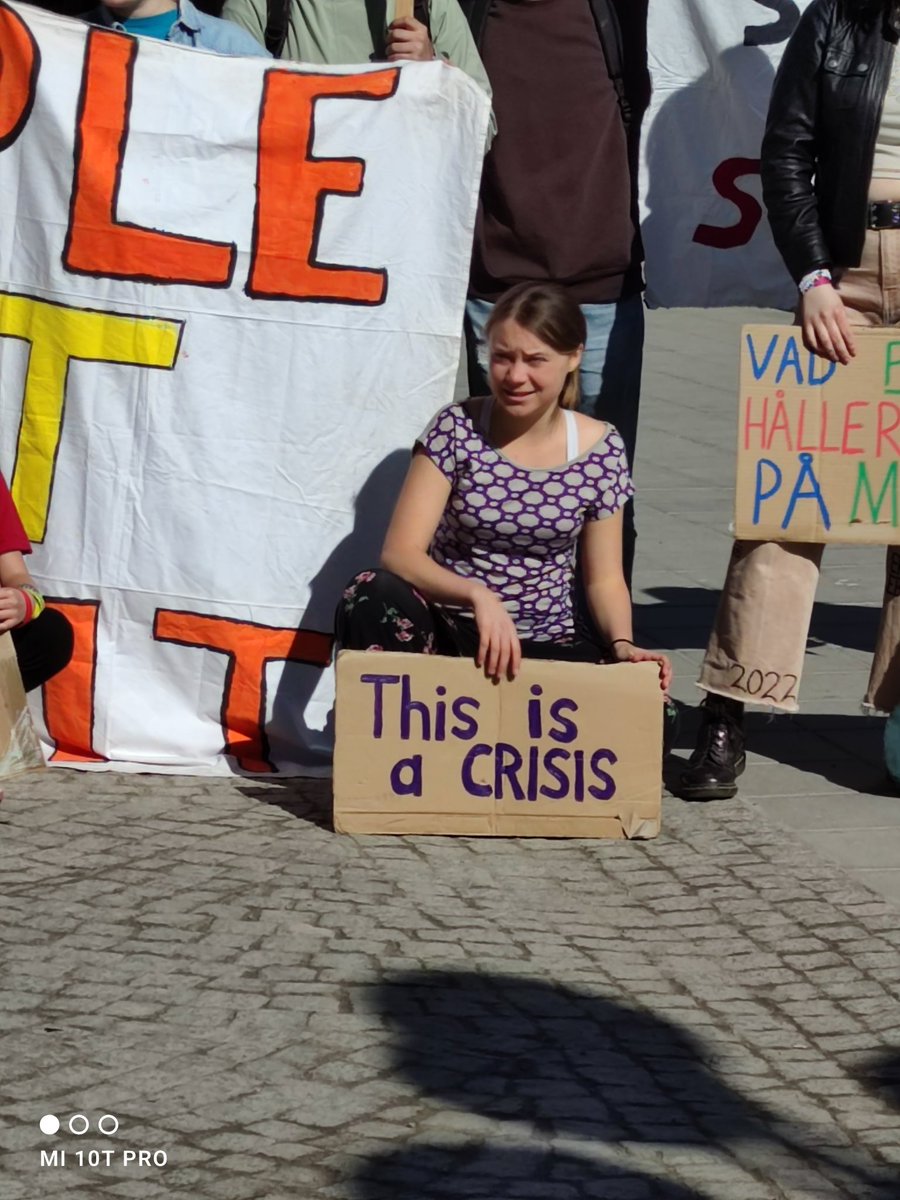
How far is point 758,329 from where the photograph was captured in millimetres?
5055

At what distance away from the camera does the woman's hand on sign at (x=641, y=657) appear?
4820 mm

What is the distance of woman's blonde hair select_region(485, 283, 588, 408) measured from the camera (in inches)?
191

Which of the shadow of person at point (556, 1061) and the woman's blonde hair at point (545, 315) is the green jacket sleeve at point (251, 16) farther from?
the shadow of person at point (556, 1061)

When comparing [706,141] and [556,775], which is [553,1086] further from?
[706,141]

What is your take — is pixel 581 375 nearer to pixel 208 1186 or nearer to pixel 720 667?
pixel 720 667

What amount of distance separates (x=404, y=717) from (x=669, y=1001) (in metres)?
1.08

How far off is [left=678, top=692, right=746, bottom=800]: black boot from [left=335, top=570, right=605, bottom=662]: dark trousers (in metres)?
0.45

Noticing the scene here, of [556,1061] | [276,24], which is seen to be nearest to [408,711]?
[556,1061]

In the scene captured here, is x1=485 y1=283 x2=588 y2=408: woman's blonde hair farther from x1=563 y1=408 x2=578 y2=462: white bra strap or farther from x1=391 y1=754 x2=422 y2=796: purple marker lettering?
x1=391 y1=754 x2=422 y2=796: purple marker lettering

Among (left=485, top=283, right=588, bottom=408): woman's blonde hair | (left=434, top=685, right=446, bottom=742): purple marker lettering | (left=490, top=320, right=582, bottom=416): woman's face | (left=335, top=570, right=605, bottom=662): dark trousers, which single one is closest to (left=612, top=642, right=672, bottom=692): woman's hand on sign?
(left=335, top=570, right=605, bottom=662): dark trousers

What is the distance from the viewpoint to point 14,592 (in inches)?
197

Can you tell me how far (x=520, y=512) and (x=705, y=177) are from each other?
1.65 metres

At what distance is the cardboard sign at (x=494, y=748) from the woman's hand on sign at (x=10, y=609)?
835 mm

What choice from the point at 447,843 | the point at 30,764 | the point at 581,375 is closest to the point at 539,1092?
the point at 447,843
